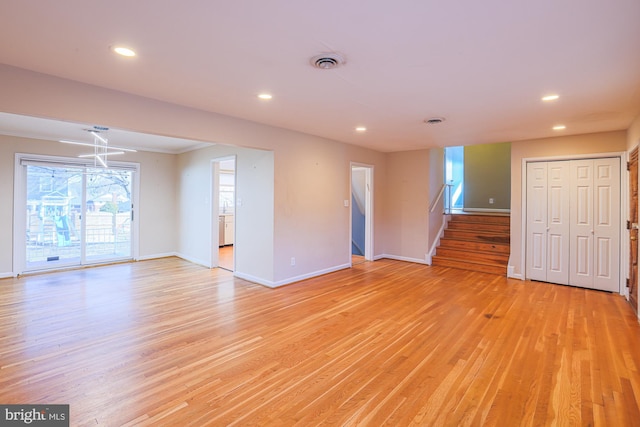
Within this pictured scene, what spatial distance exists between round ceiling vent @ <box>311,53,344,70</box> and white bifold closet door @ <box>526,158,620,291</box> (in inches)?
176

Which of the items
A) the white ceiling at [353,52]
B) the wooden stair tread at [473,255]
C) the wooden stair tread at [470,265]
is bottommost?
the wooden stair tread at [470,265]

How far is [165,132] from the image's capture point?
3.52 m

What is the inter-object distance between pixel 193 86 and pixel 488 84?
2706 millimetres

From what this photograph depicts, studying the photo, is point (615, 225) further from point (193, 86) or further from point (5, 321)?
point (5, 321)

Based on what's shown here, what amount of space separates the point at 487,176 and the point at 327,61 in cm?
801

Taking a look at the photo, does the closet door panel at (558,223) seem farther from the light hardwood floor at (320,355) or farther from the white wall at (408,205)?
the white wall at (408,205)

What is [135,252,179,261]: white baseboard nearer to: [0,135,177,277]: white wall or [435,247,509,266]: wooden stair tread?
[0,135,177,277]: white wall

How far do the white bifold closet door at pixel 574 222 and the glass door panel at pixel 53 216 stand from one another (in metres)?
8.22

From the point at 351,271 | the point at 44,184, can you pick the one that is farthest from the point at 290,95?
the point at 44,184

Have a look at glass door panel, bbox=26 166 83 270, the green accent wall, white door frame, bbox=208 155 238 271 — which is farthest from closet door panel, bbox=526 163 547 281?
glass door panel, bbox=26 166 83 270

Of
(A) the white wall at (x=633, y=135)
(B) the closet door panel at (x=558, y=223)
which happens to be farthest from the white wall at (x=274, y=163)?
(A) the white wall at (x=633, y=135)

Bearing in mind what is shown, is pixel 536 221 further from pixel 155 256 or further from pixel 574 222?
pixel 155 256

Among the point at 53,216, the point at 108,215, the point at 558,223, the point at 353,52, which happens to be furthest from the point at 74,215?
the point at 558,223

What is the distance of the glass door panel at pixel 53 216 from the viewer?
5672mm
